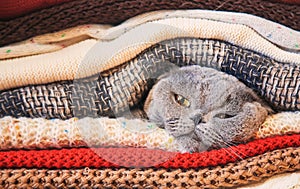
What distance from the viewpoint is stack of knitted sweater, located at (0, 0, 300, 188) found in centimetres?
65

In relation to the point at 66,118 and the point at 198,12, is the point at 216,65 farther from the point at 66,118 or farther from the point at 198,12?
the point at 66,118

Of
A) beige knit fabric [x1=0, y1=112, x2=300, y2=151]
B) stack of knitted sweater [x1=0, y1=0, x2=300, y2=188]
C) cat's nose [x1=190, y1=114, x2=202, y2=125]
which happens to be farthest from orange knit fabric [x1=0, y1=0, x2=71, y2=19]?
cat's nose [x1=190, y1=114, x2=202, y2=125]

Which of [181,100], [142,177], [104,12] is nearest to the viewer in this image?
[142,177]

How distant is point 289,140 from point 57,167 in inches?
14.2

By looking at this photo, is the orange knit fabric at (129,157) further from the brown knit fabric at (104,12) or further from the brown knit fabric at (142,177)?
the brown knit fabric at (104,12)

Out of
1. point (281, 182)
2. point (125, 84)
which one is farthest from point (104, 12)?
point (281, 182)

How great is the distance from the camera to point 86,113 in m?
0.73

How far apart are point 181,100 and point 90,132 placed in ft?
0.56

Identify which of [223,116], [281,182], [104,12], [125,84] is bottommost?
[281,182]

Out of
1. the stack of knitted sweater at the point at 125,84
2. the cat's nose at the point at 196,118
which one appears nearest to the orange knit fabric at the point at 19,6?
the stack of knitted sweater at the point at 125,84

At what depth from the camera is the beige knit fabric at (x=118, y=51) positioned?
2.45 feet

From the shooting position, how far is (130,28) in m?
0.82

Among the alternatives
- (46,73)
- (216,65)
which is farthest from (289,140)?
(46,73)

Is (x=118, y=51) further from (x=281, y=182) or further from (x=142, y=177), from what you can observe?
(x=281, y=182)
